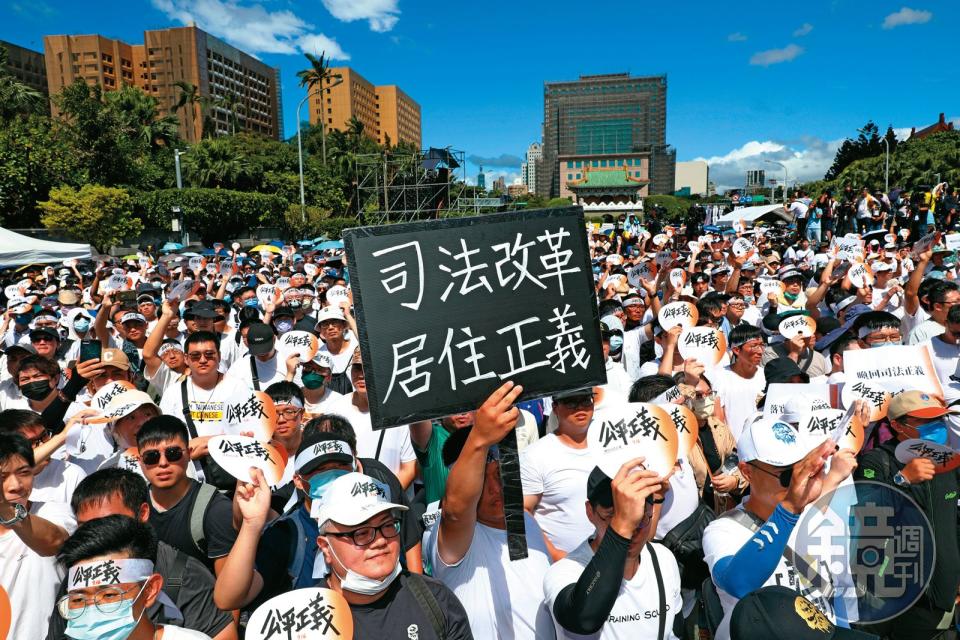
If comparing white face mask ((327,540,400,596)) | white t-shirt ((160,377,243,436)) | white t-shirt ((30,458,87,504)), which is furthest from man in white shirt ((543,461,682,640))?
white t-shirt ((30,458,87,504))

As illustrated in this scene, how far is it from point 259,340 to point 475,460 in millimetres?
3995

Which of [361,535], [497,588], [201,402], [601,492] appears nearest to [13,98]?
[201,402]

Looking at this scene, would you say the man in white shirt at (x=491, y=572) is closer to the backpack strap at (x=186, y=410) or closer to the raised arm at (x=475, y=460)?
the raised arm at (x=475, y=460)

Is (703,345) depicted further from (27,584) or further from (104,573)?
(27,584)

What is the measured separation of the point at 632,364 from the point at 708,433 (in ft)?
8.10

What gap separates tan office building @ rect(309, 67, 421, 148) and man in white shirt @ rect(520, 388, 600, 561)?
122m

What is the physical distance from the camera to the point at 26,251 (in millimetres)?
15781

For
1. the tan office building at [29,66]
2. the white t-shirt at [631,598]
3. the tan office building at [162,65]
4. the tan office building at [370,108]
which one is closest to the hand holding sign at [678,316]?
the white t-shirt at [631,598]

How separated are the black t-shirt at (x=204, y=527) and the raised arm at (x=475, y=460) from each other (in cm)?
112

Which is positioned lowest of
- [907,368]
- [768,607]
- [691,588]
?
[691,588]

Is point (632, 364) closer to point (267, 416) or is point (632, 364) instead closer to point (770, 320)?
point (770, 320)

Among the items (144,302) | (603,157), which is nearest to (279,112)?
(603,157)

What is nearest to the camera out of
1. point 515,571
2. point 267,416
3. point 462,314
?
point 462,314

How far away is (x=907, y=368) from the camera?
3598mm
